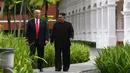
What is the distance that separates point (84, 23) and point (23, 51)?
39.2m

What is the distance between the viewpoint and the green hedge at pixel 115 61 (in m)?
10.9

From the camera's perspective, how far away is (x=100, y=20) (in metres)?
40.0

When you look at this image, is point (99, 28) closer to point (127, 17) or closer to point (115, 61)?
point (127, 17)

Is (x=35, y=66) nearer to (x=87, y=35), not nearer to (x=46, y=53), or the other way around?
(x=46, y=53)

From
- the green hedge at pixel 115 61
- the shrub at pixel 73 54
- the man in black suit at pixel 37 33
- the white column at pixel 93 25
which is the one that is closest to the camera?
the green hedge at pixel 115 61

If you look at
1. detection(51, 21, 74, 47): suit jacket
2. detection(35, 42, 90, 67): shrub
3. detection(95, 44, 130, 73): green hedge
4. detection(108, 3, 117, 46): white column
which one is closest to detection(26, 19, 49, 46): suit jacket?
detection(51, 21, 74, 47): suit jacket

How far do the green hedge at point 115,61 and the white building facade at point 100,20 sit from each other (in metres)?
16.3

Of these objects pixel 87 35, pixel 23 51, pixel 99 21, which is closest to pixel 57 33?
pixel 23 51

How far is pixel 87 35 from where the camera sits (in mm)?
46531

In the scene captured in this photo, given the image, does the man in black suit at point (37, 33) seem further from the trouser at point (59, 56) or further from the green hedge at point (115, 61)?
the green hedge at point (115, 61)

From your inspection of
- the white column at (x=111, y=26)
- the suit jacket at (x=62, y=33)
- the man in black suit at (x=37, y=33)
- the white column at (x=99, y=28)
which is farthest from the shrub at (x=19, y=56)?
the white column at (x=99, y=28)

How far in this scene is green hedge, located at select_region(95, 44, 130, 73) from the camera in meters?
10.9

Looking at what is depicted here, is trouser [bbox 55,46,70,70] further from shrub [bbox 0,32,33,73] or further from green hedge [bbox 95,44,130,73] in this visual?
shrub [bbox 0,32,33,73]

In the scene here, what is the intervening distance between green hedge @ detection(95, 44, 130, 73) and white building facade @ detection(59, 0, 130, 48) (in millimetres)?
16301
